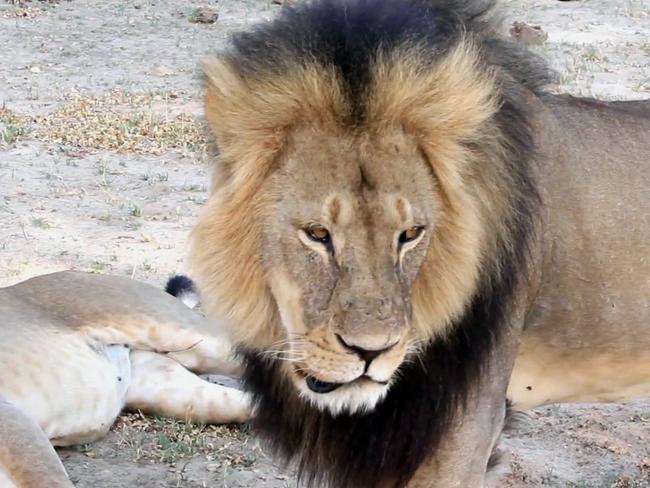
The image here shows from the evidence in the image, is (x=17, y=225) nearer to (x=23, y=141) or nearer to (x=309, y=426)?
(x=23, y=141)

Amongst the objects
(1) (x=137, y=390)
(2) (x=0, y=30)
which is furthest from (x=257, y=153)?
(2) (x=0, y=30)

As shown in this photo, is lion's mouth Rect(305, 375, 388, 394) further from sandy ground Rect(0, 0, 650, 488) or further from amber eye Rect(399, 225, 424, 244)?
sandy ground Rect(0, 0, 650, 488)

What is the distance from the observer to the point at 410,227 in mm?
2693

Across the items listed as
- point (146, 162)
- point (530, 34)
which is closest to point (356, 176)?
point (146, 162)

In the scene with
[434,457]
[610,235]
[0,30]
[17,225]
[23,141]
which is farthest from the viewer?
[0,30]

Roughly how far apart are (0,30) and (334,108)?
8.30 m

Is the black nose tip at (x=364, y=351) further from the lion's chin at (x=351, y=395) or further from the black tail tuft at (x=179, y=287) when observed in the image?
the black tail tuft at (x=179, y=287)

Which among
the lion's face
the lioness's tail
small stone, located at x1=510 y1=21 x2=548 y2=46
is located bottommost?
the lioness's tail

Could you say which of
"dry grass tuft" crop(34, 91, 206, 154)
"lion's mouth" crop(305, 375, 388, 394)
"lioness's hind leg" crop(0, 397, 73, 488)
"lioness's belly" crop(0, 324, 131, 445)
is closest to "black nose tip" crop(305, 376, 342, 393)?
"lion's mouth" crop(305, 375, 388, 394)

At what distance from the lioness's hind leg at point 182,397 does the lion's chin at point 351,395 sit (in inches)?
65.8

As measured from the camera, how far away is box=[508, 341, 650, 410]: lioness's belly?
3.44 metres

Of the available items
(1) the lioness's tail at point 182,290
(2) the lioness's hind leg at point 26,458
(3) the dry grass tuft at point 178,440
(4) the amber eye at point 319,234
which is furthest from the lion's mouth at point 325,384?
(1) the lioness's tail at point 182,290

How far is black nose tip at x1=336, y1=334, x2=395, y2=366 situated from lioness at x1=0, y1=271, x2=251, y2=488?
1700 mm

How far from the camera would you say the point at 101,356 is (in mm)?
4664
